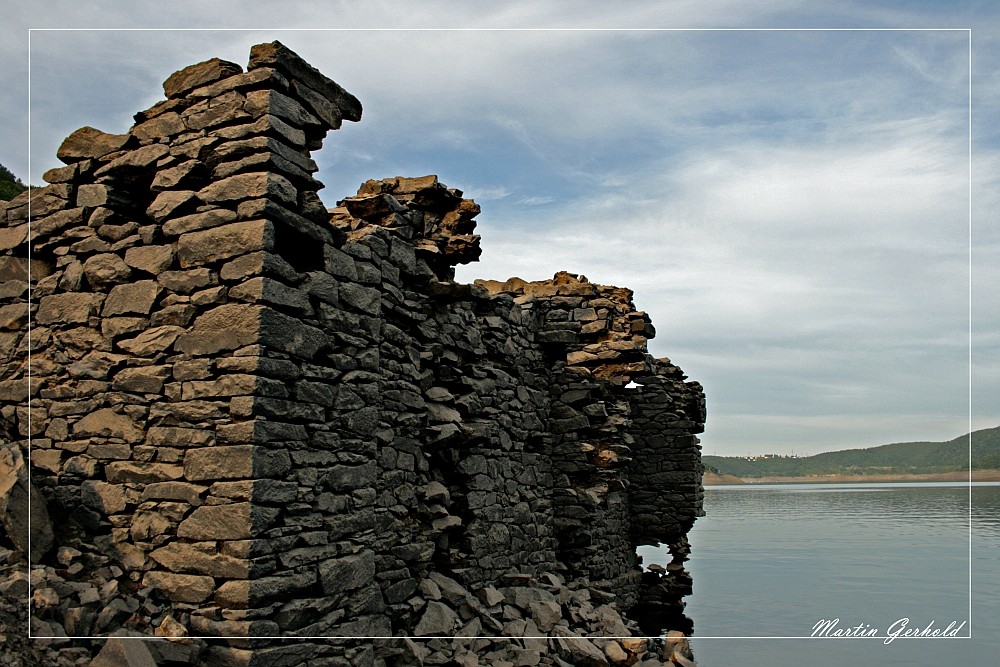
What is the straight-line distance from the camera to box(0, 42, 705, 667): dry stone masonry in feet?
18.5

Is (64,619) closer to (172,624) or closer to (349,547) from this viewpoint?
(172,624)

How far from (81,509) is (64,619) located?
1046mm

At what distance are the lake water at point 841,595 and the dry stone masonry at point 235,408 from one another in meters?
6.31

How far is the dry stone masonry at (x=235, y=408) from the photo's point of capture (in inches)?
222

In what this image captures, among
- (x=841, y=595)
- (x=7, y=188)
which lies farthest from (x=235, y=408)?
(x=841, y=595)

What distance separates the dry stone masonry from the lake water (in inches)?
248

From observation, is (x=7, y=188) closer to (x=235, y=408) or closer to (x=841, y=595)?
(x=235, y=408)

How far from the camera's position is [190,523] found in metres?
5.70

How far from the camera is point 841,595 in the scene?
83.3 ft

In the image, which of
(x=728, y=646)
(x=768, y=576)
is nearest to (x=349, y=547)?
(x=728, y=646)
